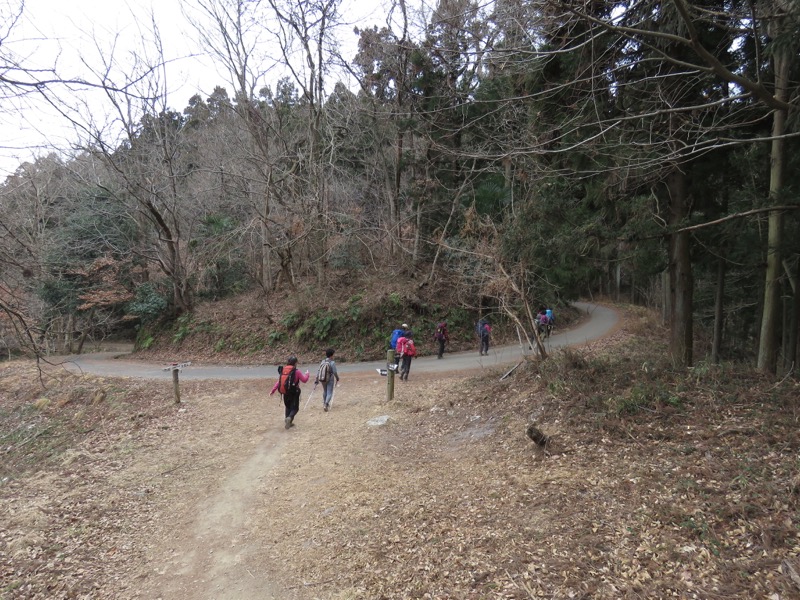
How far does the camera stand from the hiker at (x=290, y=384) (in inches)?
350

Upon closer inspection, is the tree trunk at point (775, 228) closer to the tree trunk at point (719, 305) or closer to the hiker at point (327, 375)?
the tree trunk at point (719, 305)

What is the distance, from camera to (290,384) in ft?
29.6

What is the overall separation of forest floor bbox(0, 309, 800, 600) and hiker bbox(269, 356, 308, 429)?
445mm

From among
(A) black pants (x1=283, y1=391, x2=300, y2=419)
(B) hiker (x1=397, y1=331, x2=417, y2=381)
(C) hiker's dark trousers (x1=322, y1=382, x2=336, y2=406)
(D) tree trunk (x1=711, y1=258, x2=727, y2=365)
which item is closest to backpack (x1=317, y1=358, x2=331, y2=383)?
(C) hiker's dark trousers (x1=322, y1=382, x2=336, y2=406)

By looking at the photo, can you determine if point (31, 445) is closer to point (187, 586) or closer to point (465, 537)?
point (187, 586)

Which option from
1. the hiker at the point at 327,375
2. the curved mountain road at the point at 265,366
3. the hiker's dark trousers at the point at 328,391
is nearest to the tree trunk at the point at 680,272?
the curved mountain road at the point at 265,366

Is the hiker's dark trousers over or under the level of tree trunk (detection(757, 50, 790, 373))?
under

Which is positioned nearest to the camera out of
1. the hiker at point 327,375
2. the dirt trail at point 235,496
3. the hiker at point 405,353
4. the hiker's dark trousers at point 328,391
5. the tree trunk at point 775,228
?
the dirt trail at point 235,496

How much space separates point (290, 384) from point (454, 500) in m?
4.60

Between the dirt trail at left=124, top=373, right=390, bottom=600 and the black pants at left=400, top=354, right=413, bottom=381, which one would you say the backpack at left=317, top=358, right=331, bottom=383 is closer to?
the dirt trail at left=124, top=373, right=390, bottom=600

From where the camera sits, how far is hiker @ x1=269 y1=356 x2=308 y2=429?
29.2 feet

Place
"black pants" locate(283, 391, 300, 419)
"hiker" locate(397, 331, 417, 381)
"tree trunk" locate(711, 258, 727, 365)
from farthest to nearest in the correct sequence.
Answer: "hiker" locate(397, 331, 417, 381) < "tree trunk" locate(711, 258, 727, 365) < "black pants" locate(283, 391, 300, 419)

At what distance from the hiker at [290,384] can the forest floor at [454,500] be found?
445 millimetres

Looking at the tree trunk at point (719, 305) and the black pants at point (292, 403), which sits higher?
the tree trunk at point (719, 305)
